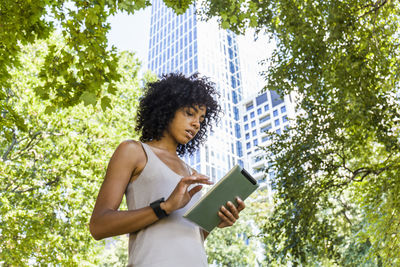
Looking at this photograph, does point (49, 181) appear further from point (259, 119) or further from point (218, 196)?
point (259, 119)

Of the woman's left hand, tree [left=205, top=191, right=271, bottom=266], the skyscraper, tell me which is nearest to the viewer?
the woman's left hand

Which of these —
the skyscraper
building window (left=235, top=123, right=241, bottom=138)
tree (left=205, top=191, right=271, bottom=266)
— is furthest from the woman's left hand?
building window (left=235, top=123, right=241, bottom=138)

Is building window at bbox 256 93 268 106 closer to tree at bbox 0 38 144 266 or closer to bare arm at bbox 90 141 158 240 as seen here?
tree at bbox 0 38 144 266

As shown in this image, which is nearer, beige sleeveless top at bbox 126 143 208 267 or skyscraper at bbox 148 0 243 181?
beige sleeveless top at bbox 126 143 208 267

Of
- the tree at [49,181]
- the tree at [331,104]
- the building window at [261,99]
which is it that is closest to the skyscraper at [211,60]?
the building window at [261,99]

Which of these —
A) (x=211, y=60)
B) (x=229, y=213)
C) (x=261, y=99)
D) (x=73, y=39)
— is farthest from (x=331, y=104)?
(x=261, y=99)

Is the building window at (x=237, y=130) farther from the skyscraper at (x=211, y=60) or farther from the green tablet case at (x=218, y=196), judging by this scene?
the green tablet case at (x=218, y=196)

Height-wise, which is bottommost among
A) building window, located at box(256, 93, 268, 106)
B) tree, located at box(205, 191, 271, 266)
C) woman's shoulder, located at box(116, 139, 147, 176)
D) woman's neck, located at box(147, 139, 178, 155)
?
woman's shoulder, located at box(116, 139, 147, 176)

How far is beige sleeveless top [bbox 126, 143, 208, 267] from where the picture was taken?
1430 millimetres

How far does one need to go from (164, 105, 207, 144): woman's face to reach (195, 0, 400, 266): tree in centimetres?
425

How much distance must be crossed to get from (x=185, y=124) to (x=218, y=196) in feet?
1.97

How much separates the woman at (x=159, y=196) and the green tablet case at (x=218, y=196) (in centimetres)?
4

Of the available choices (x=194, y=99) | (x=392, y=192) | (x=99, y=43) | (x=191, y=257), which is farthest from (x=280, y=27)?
(x=191, y=257)

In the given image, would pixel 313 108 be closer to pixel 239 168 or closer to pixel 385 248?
pixel 385 248
